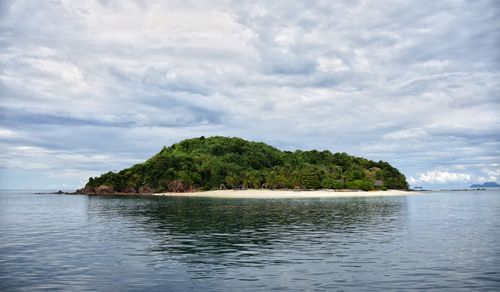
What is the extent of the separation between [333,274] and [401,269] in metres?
5.75

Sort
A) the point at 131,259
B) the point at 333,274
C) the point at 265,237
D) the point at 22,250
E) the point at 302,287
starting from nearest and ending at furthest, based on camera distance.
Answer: the point at 302,287 < the point at 333,274 < the point at 131,259 < the point at 22,250 < the point at 265,237

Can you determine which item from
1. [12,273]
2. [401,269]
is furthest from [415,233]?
[12,273]

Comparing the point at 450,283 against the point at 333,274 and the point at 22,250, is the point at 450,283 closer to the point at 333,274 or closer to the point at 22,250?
the point at 333,274

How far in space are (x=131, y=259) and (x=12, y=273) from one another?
903 centimetres

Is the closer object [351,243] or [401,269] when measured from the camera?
[401,269]

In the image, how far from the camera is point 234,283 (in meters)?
26.5

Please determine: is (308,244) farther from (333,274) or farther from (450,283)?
(450,283)

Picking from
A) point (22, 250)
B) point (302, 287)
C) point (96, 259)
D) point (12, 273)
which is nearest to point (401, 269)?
point (302, 287)

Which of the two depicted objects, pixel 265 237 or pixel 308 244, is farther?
pixel 265 237

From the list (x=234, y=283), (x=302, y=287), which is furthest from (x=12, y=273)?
(x=302, y=287)

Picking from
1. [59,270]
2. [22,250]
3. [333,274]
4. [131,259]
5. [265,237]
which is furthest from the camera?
[265,237]

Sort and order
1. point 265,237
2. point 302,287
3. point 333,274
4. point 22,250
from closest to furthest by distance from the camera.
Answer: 1. point 302,287
2. point 333,274
3. point 22,250
4. point 265,237

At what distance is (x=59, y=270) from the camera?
103 feet

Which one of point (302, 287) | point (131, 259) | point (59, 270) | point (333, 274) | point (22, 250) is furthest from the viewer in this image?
point (22, 250)
